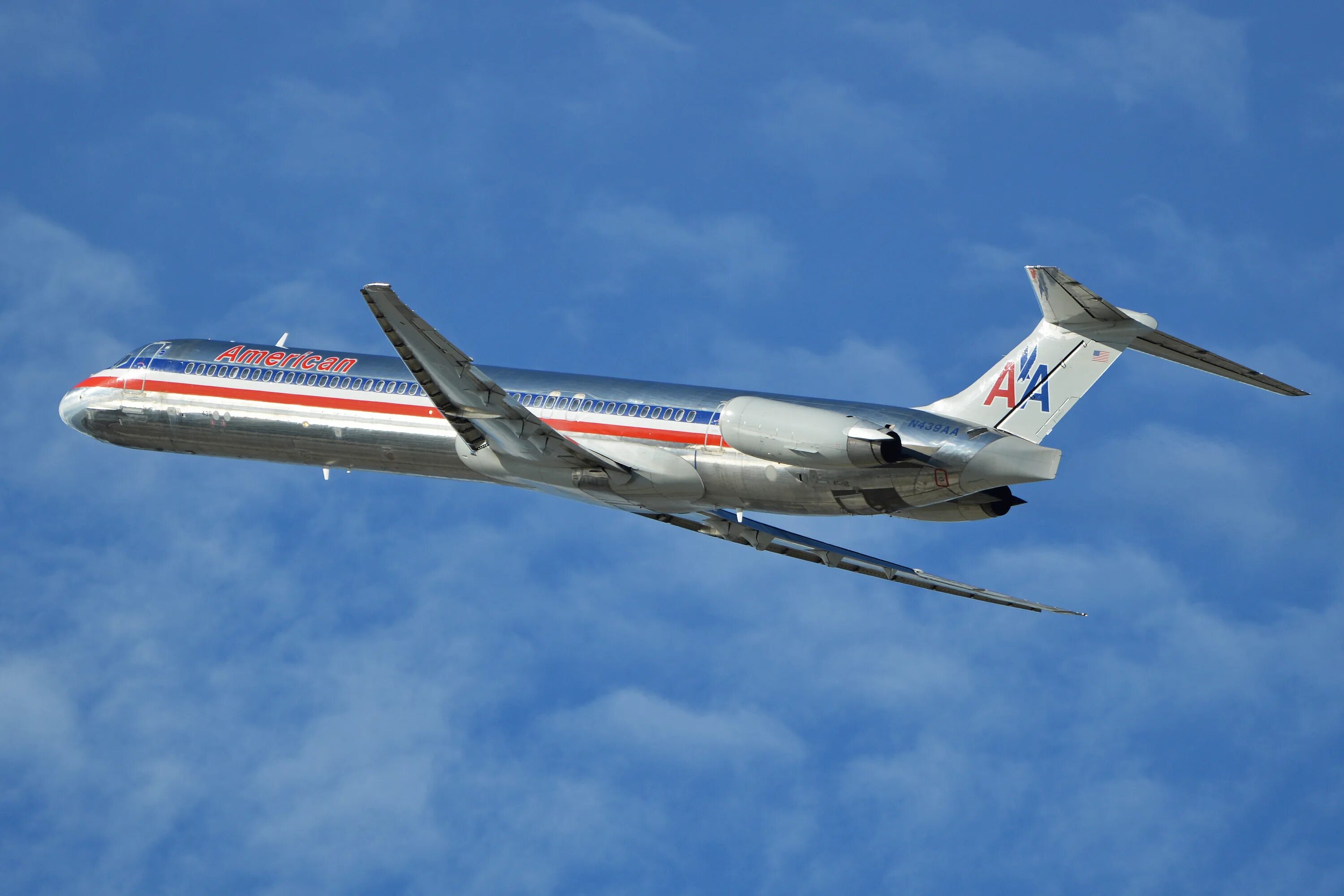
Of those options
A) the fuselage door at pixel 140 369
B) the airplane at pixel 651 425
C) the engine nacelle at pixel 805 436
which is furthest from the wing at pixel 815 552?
the fuselage door at pixel 140 369

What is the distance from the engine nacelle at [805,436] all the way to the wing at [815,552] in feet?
20.3

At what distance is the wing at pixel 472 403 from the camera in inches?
1268

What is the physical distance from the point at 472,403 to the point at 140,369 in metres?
10.8

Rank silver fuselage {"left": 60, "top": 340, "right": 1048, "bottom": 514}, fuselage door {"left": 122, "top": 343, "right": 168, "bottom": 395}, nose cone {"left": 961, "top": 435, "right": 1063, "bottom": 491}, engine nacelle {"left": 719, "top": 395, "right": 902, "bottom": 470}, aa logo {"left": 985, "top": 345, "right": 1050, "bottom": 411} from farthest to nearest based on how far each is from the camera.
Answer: fuselage door {"left": 122, "top": 343, "right": 168, "bottom": 395}, aa logo {"left": 985, "top": 345, "right": 1050, "bottom": 411}, silver fuselage {"left": 60, "top": 340, "right": 1048, "bottom": 514}, engine nacelle {"left": 719, "top": 395, "right": 902, "bottom": 470}, nose cone {"left": 961, "top": 435, "right": 1063, "bottom": 491}

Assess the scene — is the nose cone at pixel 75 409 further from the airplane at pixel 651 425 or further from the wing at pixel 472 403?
the wing at pixel 472 403

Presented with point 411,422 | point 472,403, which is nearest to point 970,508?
point 472,403

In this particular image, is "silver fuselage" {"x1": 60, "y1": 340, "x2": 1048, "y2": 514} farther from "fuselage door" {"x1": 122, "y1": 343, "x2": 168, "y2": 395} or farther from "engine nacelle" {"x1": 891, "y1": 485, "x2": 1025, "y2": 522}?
"engine nacelle" {"x1": 891, "y1": 485, "x2": 1025, "y2": 522}

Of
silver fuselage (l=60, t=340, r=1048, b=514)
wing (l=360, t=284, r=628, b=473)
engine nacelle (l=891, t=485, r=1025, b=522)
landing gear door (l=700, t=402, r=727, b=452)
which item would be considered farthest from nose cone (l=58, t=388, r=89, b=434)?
engine nacelle (l=891, t=485, r=1025, b=522)

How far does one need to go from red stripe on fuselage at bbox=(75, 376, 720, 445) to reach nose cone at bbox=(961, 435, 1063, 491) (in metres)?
5.15

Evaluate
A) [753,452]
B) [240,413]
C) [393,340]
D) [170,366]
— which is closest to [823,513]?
[753,452]

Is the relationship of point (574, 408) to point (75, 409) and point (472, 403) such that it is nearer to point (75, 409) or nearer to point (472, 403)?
point (472, 403)

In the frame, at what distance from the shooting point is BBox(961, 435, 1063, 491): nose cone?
1224 inches

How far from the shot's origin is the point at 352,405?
3800 centimetres

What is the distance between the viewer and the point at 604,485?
115 feet
